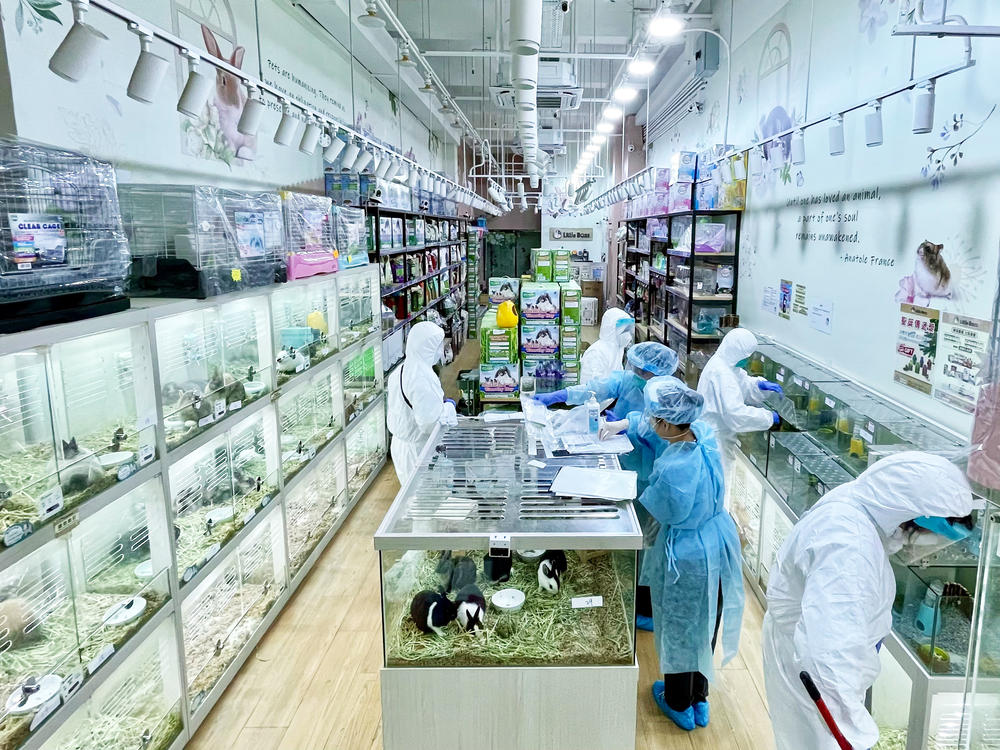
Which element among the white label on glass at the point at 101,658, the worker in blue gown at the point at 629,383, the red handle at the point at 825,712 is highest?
the worker in blue gown at the point at 629,383

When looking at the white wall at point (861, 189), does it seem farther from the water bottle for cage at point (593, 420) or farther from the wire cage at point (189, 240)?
the wire cage at point (189, 240)

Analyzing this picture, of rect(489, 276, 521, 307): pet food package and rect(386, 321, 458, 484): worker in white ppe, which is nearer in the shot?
rect(386, 321, 458, 484): worker in white ppe

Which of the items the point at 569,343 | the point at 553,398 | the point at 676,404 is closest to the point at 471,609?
the point at 676,404

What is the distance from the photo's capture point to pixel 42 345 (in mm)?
2150

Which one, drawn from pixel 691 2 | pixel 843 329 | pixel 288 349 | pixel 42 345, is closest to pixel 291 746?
pixel 42 345

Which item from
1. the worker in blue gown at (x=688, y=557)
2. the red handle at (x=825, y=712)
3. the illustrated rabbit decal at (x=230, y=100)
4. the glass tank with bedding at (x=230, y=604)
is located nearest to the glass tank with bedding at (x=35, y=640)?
the glass tank with bedding at (x=230, y=604)

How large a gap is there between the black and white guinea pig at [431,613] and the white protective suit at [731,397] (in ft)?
8.16

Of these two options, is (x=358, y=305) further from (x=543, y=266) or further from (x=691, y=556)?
(x=691, y=556)

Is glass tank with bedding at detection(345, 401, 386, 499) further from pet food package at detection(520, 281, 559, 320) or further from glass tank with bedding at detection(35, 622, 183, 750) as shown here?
glass tank with bedding at detection(35, 622, 183, 750)

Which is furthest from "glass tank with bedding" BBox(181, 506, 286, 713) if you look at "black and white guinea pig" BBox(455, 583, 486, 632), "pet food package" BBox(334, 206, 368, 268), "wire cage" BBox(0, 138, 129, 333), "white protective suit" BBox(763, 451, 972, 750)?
"white protective suit" BBox(763, 451, 972, 750)

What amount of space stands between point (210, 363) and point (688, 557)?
2575 millimetres

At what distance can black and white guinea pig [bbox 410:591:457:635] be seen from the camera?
8.45ft

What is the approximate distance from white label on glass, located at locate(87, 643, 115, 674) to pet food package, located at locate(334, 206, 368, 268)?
3.52m

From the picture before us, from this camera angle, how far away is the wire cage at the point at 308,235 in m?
4.46
